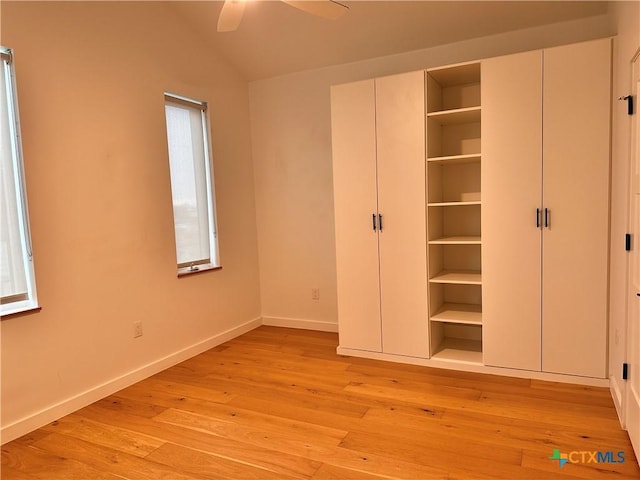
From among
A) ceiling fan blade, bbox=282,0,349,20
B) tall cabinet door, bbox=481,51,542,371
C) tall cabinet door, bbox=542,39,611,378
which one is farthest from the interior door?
ceiling fan blade, bbox=282,0,349,20

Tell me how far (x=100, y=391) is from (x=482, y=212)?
9.50 feet

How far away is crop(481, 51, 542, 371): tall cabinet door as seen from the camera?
2.89 metres

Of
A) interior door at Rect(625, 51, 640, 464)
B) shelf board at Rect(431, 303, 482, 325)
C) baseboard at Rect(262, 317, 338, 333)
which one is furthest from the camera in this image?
baseboard at Rect(262, 317, 338, 333)

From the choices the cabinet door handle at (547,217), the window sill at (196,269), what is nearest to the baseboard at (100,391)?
the window sill at (196,269)

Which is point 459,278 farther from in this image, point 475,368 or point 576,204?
point 576,204

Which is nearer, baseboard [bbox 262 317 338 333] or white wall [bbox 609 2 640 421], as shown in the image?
white wall [bbox 609 2 640 421]

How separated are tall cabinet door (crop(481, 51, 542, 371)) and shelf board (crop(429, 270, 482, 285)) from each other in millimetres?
151

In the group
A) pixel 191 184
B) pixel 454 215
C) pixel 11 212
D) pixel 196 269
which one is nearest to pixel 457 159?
pixel 454 215

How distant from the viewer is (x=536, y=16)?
126 inches

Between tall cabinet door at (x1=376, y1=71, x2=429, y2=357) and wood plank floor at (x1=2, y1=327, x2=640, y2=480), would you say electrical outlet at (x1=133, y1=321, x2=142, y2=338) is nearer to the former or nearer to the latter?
wood plank floor at (x1=2, y1=327, x2=640, y2=480)

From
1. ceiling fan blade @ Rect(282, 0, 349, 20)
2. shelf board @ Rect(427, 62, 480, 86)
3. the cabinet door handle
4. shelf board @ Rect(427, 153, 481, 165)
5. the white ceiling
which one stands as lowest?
the cabinet door handle

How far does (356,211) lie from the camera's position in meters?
3.52

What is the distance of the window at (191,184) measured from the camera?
12.2 ft

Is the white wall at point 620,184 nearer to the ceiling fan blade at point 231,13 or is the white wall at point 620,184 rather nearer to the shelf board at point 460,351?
the shelf board at point 460,351
